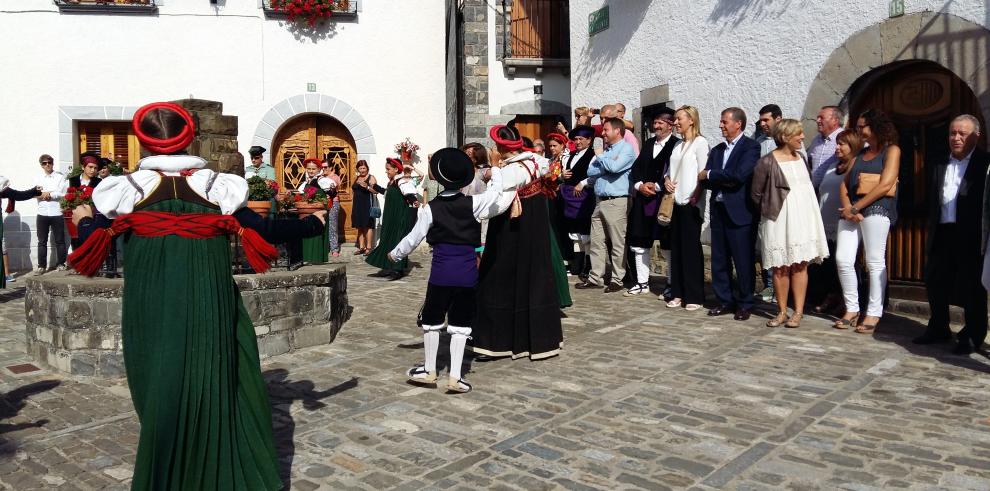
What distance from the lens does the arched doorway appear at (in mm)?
15477

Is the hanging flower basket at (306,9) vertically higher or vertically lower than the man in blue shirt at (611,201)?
higher

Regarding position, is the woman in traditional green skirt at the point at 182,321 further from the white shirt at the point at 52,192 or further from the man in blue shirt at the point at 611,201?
the white shirt at the point at 52,192

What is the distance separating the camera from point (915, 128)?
781 cm

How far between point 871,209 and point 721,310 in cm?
164

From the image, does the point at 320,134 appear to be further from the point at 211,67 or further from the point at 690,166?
the point at 690,166

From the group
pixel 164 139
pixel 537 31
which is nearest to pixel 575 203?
pixel 164 139

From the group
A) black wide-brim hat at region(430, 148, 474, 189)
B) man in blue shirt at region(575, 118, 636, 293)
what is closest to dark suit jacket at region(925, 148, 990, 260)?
man in blue shirt at region(575, 118, 636, 293)

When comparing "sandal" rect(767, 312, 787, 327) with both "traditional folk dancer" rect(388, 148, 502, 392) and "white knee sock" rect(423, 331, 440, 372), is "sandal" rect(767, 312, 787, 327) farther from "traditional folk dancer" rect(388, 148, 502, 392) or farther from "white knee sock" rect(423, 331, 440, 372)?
"white knee sock" rect(423, 331, 440, 372)

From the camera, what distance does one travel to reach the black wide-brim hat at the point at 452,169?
5.24m

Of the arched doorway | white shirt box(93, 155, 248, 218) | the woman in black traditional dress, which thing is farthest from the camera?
the arched doorway

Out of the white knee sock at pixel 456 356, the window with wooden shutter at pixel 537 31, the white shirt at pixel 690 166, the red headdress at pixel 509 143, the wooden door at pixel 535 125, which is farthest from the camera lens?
the wooden door at pixel 535 125

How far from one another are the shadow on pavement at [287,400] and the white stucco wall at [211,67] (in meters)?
9.97

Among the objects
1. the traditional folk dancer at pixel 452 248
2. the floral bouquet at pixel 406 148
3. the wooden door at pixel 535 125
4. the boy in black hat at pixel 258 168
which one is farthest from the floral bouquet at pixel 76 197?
the wooden door at pixel 535 125

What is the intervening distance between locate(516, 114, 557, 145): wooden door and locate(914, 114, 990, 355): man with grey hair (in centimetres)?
1019
